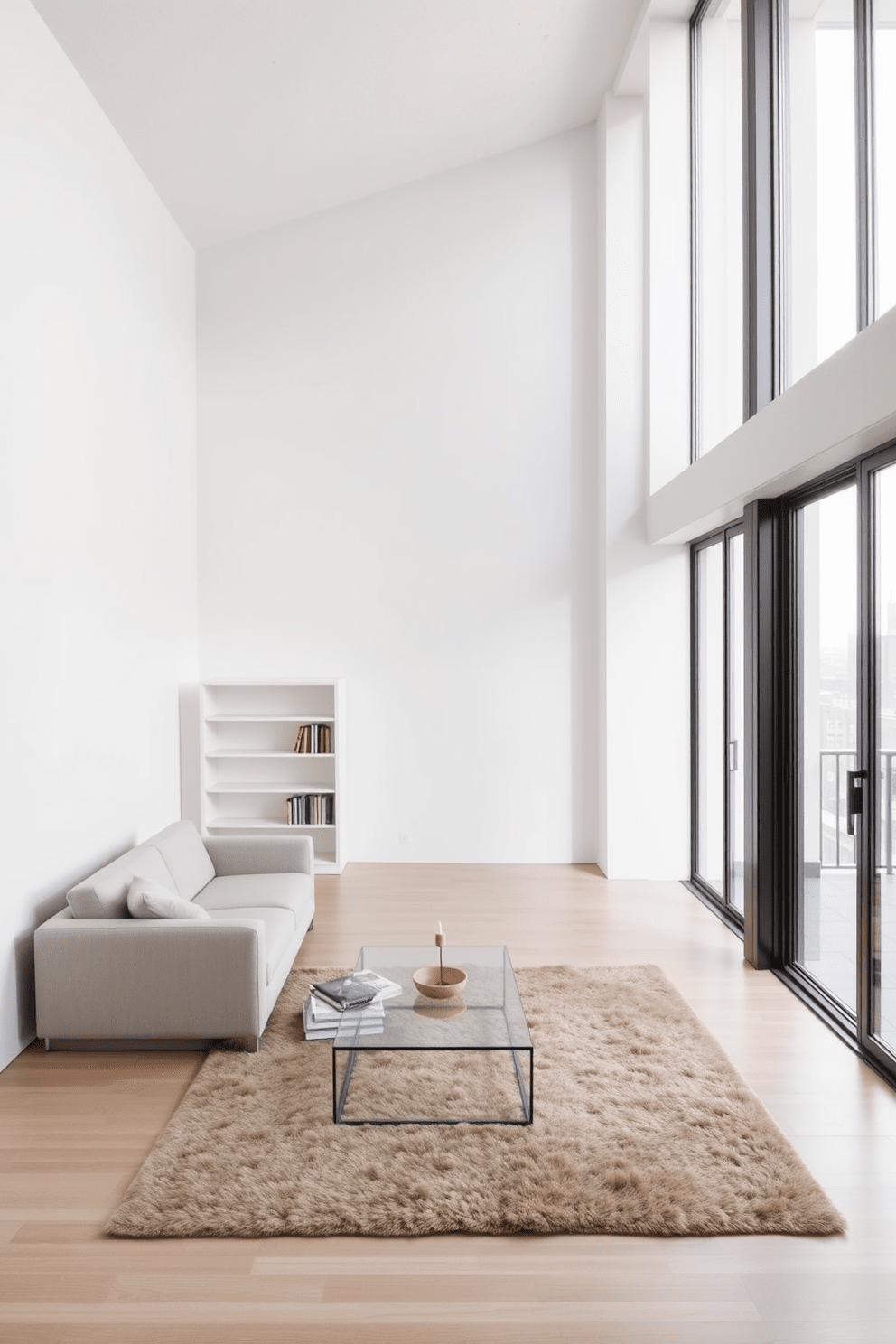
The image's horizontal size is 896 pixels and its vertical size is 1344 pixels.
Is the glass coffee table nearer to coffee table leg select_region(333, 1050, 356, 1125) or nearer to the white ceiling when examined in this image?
coffee table leg select_region(333, 1050, 356, 1125)

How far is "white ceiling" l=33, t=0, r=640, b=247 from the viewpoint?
173 inches

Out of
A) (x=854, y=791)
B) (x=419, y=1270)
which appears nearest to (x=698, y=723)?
(x=854, y=791)

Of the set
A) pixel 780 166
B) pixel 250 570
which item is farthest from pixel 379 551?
pixel 780 166

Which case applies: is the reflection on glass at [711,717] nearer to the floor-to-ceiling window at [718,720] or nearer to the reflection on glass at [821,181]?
the floor-to-ceiling window at [718,720]

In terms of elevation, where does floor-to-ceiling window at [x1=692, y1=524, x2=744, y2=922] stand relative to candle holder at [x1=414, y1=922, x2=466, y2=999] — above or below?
above

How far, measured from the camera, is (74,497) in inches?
170

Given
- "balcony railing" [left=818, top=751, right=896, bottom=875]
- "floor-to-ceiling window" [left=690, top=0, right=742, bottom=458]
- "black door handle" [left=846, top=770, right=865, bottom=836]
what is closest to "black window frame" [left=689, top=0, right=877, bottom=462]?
"floor-to-ceiling window" [left=690, top=0, right=742, bottom=458]

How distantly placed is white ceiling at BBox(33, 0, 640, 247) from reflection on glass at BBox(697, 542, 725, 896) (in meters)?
3.20

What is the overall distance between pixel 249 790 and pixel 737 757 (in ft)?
10.6

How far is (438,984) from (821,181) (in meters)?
3.67

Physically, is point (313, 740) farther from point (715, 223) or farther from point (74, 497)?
point (715, 223)

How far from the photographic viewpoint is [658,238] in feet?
19.8

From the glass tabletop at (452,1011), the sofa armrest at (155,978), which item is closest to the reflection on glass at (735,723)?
the glass tabletop at (452,1011)

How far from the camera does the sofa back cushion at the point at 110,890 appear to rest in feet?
12.1
